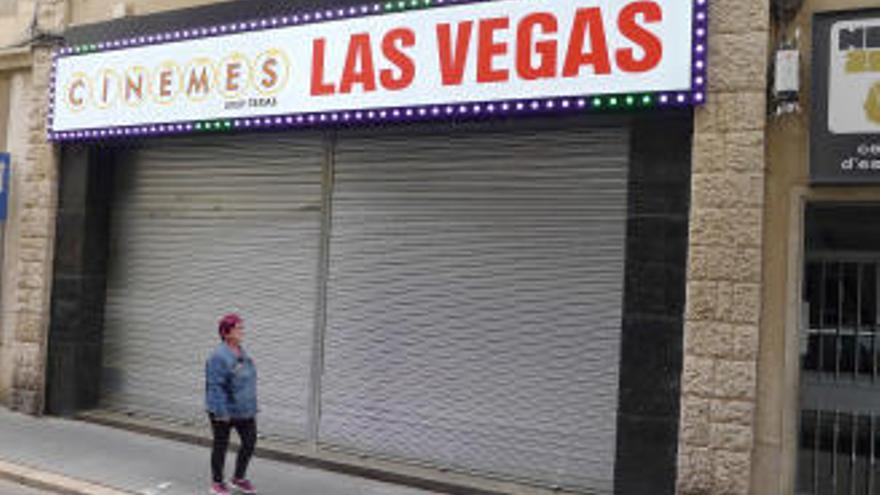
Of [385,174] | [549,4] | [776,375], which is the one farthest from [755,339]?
[385,174]

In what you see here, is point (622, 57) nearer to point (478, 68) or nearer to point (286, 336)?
point (478, 68)

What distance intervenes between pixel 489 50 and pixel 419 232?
2008 millimetres

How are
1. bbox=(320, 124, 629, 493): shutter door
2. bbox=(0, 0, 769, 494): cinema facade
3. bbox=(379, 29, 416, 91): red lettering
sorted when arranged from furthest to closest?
bbox=(379, 29, 416, 91): red lettering < bbox=(320, 124, 629, 493): shutter door < bbox=(0, 0, 769, 494): cinema facade

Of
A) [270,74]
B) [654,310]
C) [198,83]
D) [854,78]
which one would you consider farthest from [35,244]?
[854,78]

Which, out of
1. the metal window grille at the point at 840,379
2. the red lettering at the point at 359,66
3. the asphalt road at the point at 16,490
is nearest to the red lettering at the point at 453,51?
the red lettering at the point at 359,66

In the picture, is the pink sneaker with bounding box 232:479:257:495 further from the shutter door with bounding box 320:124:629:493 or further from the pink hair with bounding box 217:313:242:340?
the shutter door with bounding box 320:124:629:493

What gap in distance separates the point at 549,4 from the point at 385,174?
255 centimetres

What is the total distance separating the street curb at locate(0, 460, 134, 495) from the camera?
351 inches

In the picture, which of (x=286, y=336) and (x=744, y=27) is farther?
(x=286, y=336)

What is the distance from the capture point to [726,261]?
8.02 meters

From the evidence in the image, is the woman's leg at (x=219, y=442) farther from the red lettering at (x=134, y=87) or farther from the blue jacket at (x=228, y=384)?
the red lettering at (x=134, y=87)

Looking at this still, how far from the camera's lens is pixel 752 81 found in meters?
7.97

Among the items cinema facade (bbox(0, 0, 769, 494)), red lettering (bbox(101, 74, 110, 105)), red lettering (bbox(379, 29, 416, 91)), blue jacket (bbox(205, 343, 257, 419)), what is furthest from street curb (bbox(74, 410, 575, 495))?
red lettering (bbox(101, 74, 110, 105))

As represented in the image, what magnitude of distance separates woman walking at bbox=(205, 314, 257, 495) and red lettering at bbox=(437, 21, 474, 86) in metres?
2.83
